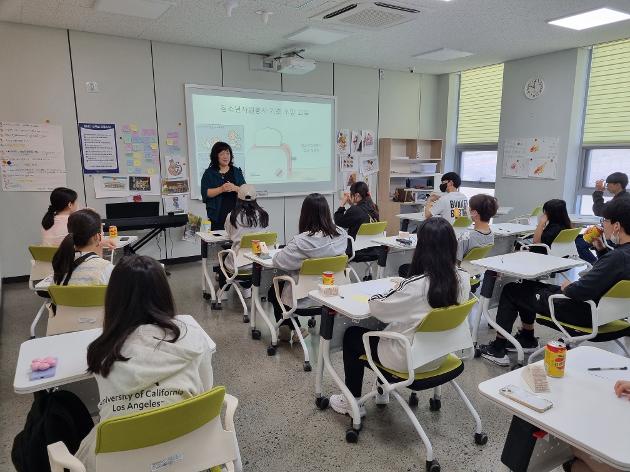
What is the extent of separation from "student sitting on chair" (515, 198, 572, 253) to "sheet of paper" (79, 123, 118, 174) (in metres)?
5.00

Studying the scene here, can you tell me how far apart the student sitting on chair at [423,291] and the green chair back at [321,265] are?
35.7 inches

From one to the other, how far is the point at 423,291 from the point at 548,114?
557cm

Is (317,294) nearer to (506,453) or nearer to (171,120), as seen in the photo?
(506,453)

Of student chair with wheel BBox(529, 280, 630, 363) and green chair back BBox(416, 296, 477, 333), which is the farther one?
student chair with wheel BBox(529, 280, 630, 363)

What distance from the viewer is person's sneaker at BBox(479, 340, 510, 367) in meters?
3.19

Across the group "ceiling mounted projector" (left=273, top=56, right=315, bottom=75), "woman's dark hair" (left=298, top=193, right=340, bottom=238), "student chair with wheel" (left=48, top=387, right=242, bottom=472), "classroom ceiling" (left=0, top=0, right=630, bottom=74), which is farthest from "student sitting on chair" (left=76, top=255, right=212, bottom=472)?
"ceiling mounted projector" (left=273, top=56, right=315, bottom=75)

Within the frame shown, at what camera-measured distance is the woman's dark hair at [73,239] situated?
2.44 m

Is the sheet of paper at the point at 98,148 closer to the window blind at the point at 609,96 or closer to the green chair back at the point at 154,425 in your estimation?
the green chair back at the point at 154,425

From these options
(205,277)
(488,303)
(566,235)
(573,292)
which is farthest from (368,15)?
(573,292)

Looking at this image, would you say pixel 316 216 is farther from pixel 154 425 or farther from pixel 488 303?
pixel 154 425

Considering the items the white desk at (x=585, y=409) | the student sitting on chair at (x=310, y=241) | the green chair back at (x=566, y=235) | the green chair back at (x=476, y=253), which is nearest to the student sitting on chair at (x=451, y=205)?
the green chair back at (x=566, y=235)

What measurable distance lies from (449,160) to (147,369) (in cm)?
779

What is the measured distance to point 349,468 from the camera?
213 centimetres

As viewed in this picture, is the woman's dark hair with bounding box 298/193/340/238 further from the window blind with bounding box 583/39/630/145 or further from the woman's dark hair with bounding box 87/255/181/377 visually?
the window blind with bounding box 583/39/630/145
